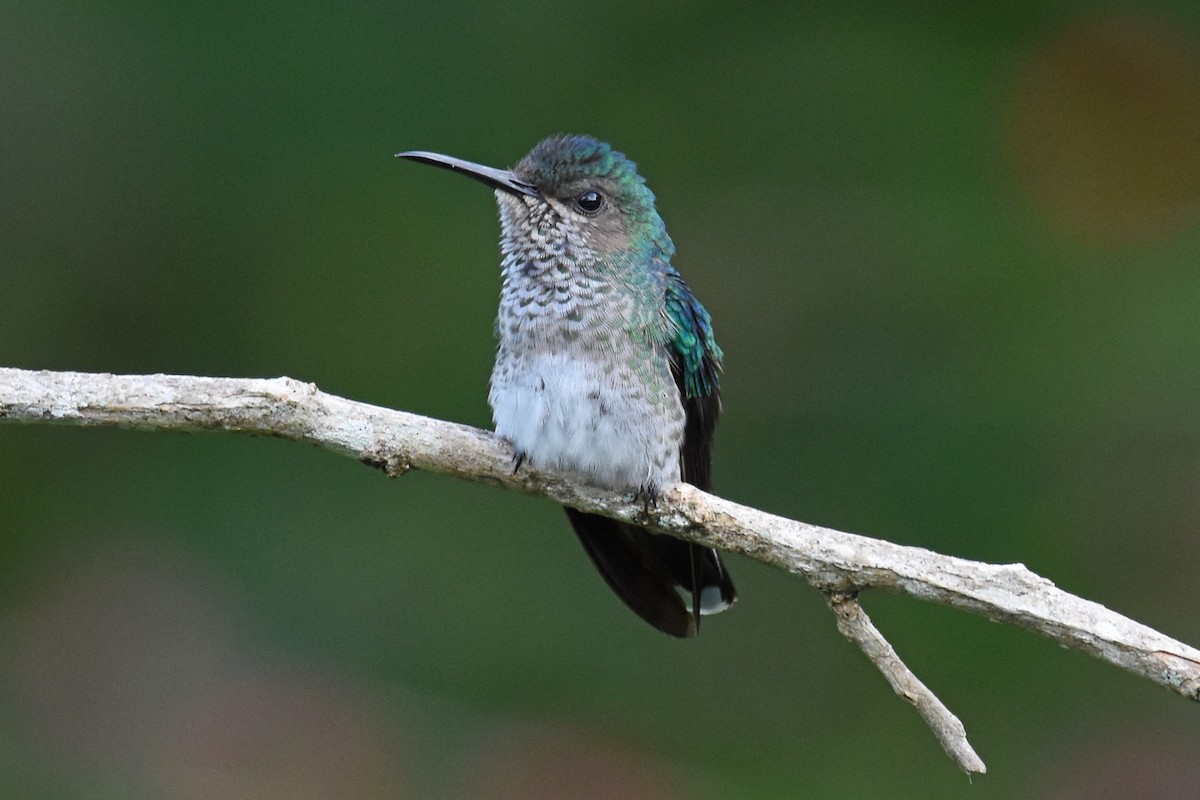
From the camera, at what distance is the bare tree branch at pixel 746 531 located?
10.0ft

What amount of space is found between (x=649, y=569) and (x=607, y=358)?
2.53 ft

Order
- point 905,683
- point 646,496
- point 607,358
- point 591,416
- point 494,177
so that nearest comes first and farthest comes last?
point 905,683, point 646,496, point 591,416, point 607,358, point 494,177

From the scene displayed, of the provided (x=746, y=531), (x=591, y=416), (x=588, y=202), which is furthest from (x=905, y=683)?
(x=588, y=202)

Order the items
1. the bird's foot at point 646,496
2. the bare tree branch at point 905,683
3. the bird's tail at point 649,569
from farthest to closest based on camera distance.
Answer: the bird's tail at point 649,569 < the bird's foot at point 646,496 < the bare tree branch at point 905,683

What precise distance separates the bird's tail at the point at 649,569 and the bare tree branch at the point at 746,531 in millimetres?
778

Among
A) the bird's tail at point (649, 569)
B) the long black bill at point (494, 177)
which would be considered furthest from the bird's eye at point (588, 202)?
the bird's tail at point (649, 569)

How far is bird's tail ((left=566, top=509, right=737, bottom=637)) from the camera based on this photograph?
170 inches

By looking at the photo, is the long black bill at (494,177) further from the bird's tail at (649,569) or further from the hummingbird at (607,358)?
the bird's tail at (649,569)

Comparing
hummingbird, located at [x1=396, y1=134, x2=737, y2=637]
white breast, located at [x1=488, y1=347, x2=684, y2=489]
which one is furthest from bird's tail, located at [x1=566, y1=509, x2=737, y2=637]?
white breast, located at [x1=488, y1=347, x2=684, y2=489]

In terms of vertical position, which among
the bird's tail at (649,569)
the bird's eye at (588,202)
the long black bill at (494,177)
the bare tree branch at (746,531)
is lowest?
the bird's tail at (649,569)

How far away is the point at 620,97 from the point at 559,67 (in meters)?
0.38

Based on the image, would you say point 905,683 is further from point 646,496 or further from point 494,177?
point 494,177

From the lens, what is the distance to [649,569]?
4.34 metres

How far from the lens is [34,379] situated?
10.7ft
